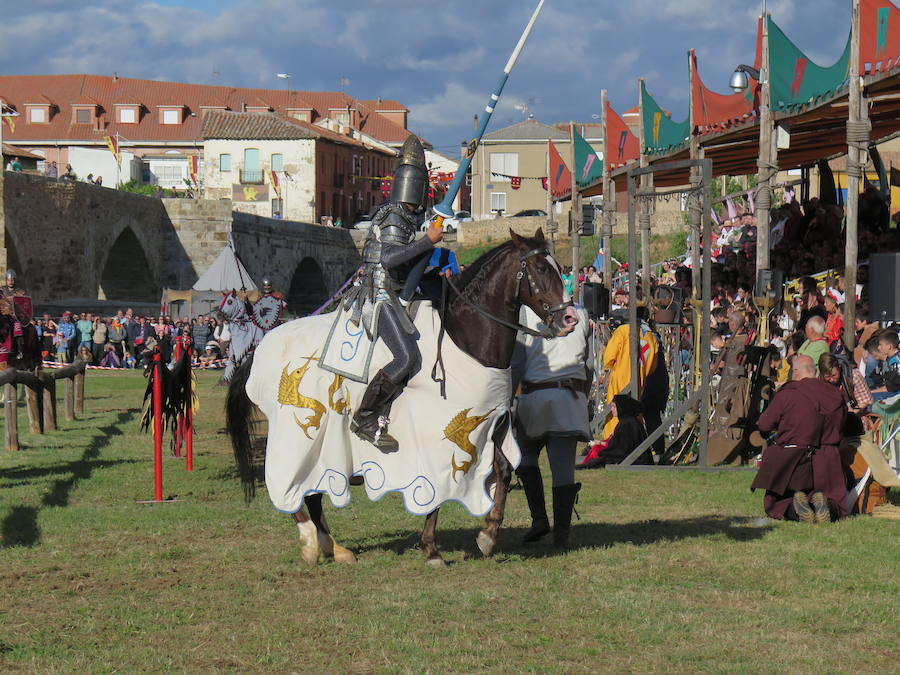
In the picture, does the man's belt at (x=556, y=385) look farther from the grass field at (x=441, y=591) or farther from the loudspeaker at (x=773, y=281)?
the loudspeaker at (x=773, y=281)

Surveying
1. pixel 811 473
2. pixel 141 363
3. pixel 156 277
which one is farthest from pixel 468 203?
pixel 811 473

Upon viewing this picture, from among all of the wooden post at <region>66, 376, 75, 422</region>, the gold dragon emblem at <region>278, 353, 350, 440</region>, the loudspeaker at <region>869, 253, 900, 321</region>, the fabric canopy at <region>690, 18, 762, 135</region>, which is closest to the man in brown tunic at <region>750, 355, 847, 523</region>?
the loudspeaker at <region>869, 253, 900, 321</region>

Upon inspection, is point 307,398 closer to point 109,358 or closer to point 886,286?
point 886,286

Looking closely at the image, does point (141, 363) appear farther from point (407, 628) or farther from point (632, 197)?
point (407, 628)

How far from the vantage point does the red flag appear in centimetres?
3209

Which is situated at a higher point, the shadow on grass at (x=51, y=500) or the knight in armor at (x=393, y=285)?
the knight in armor at (x=393, y=285)

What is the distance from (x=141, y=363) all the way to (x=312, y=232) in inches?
1119

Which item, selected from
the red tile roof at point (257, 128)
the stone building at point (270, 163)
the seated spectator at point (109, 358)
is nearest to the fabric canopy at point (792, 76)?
the seated spectator at point (109, 358)

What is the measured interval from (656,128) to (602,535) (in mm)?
13841

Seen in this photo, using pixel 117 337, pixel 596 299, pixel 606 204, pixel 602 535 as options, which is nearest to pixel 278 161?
pixel 117 337

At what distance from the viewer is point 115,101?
3922 inches

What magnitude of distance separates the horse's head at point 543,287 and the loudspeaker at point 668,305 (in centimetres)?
619

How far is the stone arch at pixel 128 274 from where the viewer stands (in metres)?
51.2

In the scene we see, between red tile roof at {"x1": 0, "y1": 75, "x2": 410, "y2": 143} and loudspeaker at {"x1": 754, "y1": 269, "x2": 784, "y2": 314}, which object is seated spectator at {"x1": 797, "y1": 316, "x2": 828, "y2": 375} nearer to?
loudspeaker at {"x1": 754, "y1": 269, "x2": 784, "y2": 314}
